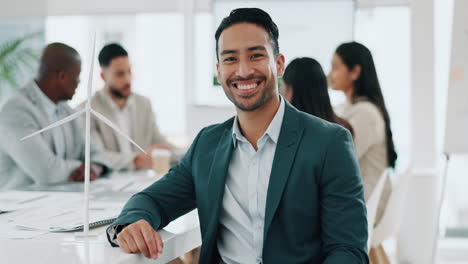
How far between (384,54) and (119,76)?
203 cm

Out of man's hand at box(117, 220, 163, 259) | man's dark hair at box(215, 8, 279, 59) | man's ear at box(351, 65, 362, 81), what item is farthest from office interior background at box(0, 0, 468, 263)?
man's hand at box(117, 220, 163, 259)

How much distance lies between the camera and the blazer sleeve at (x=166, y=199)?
1.63 meters

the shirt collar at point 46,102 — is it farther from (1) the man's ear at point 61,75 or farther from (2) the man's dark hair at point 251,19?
(2) the man's dark hair at point 251,19

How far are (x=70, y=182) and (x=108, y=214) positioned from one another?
0.87m

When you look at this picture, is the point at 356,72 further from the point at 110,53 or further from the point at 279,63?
the point at 279,63

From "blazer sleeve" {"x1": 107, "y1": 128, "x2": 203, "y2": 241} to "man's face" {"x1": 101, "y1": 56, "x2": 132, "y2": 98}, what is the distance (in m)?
2.15

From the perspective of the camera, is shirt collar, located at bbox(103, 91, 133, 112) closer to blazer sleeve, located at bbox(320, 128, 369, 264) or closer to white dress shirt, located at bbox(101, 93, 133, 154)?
white dress shirt, located at bbox(101, 93, 133, 154)

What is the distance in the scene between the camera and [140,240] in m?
1.50

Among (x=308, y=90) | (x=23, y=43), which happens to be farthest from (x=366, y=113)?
(x=23, y=43)

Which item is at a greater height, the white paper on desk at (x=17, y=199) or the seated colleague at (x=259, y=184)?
the seated colleague at (x=259, y=184)

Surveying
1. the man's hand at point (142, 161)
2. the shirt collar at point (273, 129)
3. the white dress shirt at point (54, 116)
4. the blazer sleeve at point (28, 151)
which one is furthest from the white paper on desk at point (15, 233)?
the man's hand at point (142, 161)

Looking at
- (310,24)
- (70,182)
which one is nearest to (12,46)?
(70,182)

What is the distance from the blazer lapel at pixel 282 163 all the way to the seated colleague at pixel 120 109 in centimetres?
217

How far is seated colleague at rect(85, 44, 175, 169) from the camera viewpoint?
3.73 metres
